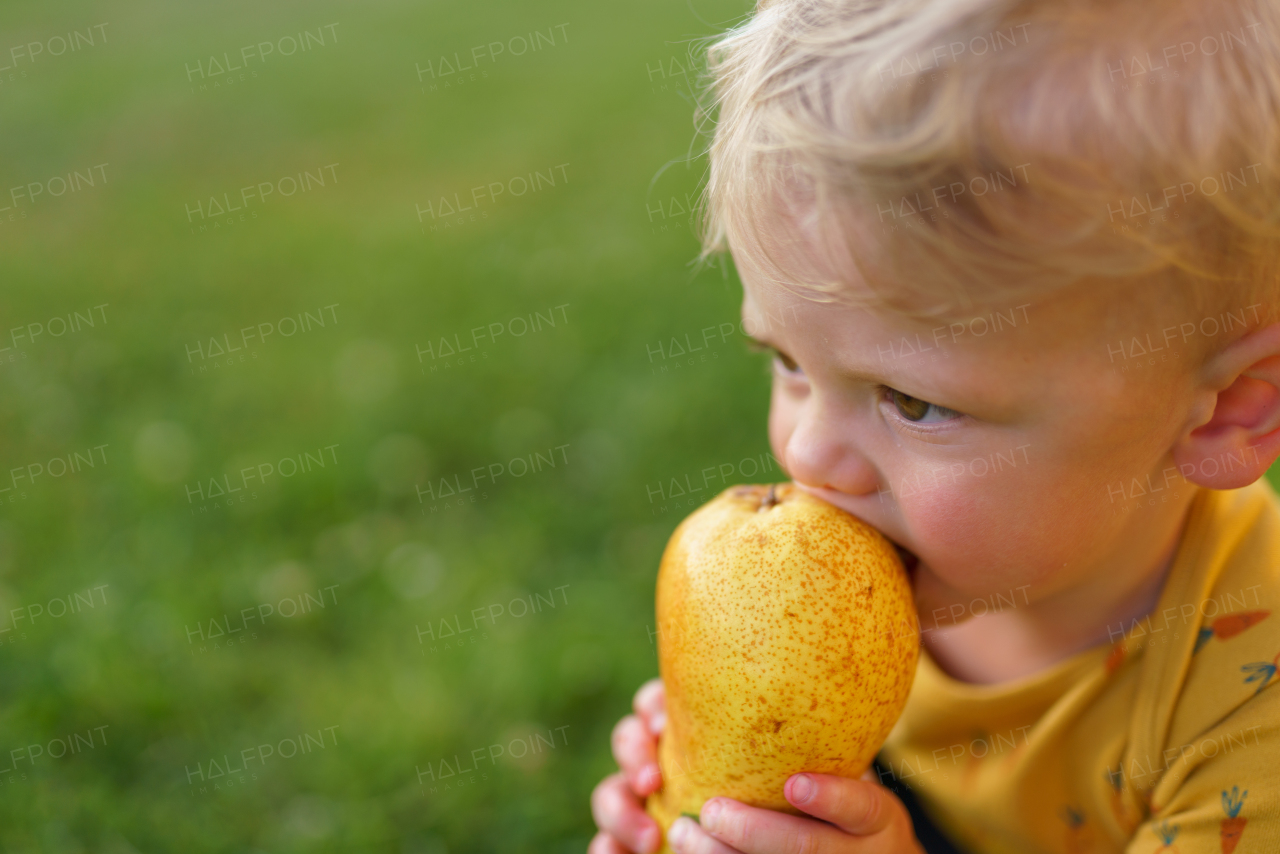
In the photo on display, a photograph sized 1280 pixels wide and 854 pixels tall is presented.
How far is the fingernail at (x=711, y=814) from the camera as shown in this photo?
5.56 feet

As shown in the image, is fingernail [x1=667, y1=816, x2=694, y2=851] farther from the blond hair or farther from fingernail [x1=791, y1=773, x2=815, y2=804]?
the blond hair

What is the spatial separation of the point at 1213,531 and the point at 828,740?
30.8 inches

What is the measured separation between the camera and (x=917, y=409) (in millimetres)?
1553

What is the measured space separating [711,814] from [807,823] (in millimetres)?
149

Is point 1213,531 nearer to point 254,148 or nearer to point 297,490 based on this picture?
point 297,490

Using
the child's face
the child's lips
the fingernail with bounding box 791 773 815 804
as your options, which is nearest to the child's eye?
the child's face

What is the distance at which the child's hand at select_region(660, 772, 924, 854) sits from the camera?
165cm

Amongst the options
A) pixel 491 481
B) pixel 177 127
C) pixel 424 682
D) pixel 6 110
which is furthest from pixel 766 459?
pixel 6 110

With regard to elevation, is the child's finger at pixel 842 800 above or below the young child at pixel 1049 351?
below

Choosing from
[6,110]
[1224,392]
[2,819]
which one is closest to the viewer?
[1224,392]

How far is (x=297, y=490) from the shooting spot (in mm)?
3625

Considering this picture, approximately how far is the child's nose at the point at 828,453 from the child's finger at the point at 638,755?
26.3 inches

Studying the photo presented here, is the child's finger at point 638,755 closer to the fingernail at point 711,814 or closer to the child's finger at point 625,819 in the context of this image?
the child's finger at point 625,819

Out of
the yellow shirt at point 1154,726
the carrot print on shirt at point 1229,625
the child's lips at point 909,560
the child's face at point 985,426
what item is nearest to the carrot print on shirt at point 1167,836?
the yellow shirt at point 1154,726
